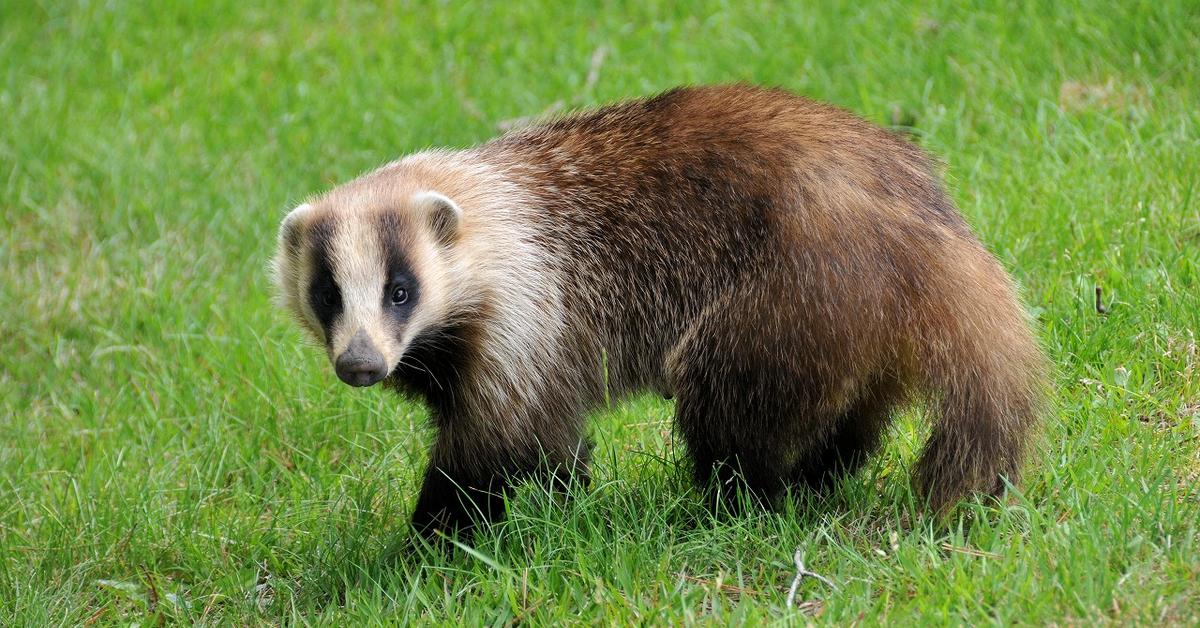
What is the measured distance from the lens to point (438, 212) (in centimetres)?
543

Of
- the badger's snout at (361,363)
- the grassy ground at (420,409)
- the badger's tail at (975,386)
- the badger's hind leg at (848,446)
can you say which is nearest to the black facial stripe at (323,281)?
the badger's snout at (361,363)

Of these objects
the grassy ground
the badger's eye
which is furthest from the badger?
the grassy ground

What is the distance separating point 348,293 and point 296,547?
1506 mm

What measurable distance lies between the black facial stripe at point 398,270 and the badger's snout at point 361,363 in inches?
11.6

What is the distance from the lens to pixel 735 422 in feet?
17.1

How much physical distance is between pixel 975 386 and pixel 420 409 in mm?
3039

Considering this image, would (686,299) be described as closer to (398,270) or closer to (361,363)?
(398,270)

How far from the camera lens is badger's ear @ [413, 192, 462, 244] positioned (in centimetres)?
541

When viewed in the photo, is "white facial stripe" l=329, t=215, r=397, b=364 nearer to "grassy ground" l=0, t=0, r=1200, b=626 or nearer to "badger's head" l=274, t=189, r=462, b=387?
"badger's head" l=274, t=189, r=462, b=387

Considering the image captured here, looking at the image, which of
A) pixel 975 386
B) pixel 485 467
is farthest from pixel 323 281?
pixel 975 386

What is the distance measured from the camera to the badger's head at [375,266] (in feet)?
16.8

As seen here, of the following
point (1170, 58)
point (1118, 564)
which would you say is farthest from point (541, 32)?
point (1118, 564)

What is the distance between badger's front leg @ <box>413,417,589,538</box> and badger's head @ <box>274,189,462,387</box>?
52cm

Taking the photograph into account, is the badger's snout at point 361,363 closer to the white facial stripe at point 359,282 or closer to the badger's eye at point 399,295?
the white facial stripe at point 359,282
